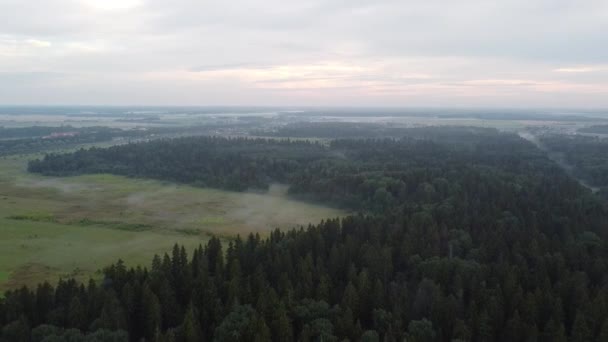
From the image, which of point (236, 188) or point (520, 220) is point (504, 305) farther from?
point (236, 188)

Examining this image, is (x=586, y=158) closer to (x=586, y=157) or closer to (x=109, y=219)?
(x=586, y=157)

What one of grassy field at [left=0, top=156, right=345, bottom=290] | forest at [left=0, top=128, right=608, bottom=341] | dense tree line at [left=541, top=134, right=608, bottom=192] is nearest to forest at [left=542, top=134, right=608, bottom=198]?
dense tree line at [left=541, top=134, right=608, bottom=192]

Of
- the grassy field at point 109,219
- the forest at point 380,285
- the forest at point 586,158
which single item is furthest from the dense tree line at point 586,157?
the grassy field at point 109,219

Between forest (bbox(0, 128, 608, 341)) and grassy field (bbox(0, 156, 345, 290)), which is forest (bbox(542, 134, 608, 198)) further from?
grassy field (bbox(0, 156, 345, 290))

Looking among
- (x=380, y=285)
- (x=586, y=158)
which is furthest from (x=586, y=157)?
(x=380, y=285)

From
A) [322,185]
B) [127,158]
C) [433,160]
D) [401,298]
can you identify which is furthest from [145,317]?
[127,158]

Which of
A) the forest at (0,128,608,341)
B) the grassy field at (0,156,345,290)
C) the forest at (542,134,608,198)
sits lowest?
the grassy field at (0,156,345,290)

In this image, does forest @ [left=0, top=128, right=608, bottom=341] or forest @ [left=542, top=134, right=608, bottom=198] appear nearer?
forest @ [left=0, top=128, right=608, bottom=341]

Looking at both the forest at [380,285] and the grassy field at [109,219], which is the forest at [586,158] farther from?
the grassy field at [109,219]
